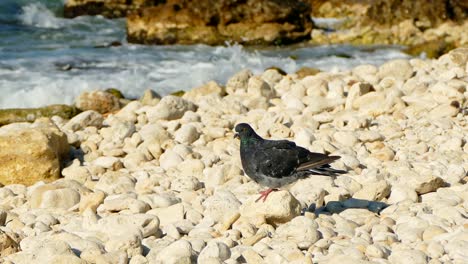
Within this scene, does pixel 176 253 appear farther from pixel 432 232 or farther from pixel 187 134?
pixel 187 134

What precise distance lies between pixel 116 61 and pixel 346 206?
9284 millimetres

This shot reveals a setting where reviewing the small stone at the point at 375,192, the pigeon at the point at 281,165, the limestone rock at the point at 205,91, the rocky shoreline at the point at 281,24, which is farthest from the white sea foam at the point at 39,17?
the pigeon at the point at 281,165

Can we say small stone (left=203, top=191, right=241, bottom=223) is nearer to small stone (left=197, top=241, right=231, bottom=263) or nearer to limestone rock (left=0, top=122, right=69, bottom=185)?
small stone (left=197, top=241, right=231, bottom=263)

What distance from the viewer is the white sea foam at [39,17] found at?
2167 cm

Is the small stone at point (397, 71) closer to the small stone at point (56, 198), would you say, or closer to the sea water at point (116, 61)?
the sea water at point (116, 61)

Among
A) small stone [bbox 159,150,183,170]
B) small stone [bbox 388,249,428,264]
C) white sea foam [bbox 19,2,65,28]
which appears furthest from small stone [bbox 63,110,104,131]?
white sea foam [bbox 19,2,65,28]

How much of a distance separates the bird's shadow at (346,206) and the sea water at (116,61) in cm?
566

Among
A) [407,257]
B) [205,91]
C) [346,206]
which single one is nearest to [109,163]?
[346,206]

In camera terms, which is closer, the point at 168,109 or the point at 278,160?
the point at 278,160

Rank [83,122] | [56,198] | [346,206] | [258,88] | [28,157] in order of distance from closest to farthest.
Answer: [346,206], [56,198], [28,157], [83,122], [258,88]

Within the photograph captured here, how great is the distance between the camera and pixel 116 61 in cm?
1504

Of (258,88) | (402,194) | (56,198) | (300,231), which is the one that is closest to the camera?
(300,231)

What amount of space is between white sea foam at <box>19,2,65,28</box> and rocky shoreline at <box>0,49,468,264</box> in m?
12.0

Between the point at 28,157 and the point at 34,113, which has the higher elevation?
the point at 28,157
